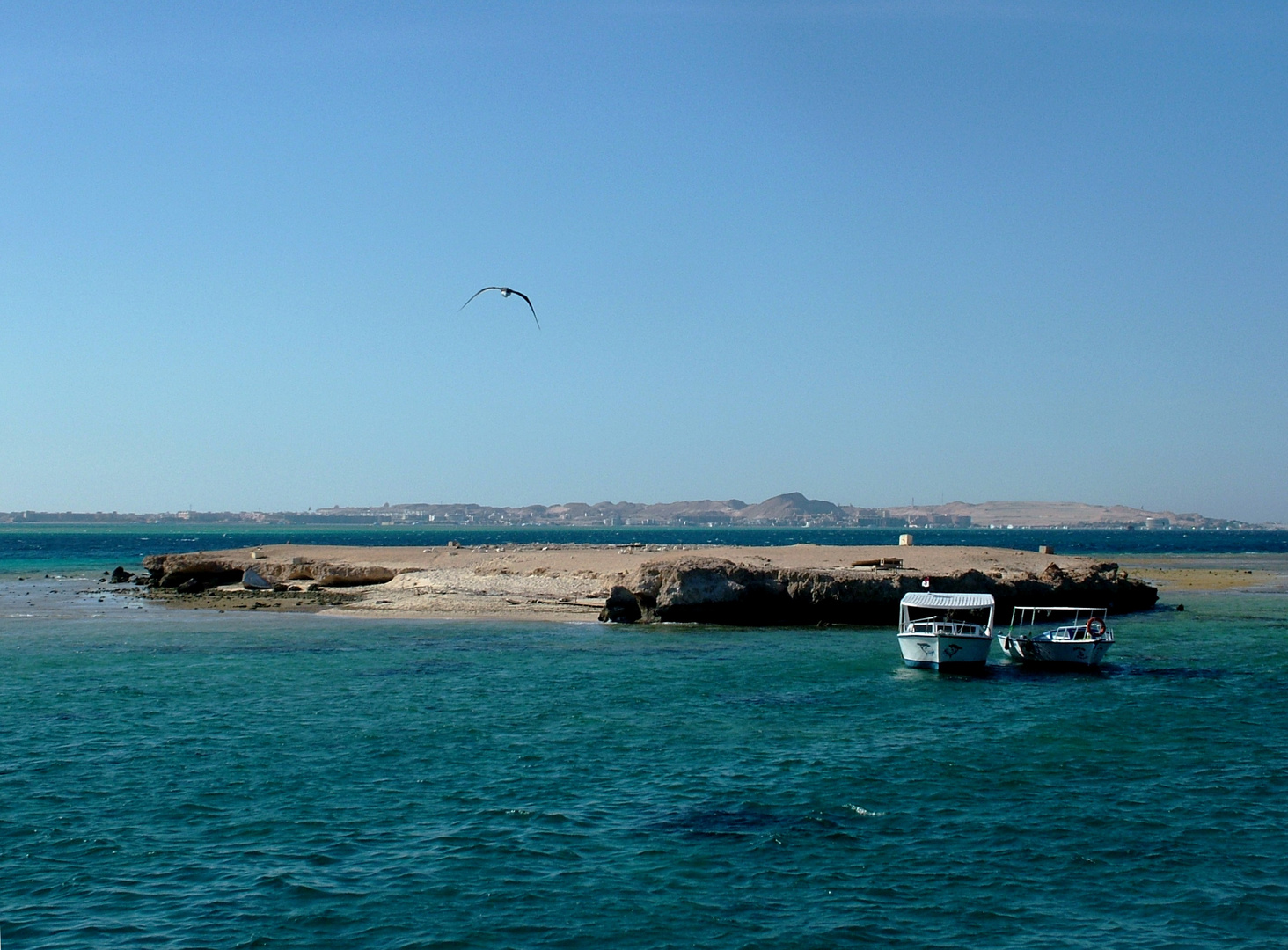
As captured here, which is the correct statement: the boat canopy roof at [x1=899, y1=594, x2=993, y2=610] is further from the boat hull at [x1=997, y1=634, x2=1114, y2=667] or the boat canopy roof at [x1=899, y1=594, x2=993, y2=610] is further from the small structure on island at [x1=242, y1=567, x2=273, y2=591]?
the small structure on island at [x1=242, y1=567, x2=273, y2=591]

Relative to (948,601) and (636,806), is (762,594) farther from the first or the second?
(636,806)

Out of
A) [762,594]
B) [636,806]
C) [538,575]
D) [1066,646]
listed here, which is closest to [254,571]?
[538,575]

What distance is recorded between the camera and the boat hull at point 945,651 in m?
31.5

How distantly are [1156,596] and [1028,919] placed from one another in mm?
46712

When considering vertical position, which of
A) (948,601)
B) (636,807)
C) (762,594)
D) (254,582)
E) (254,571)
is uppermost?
(948,601)

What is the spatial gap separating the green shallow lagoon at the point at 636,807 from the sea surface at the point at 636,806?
0.07 meters

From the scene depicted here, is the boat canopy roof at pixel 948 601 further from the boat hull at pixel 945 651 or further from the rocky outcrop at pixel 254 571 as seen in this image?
the rocky outcrop at pixel 254 571

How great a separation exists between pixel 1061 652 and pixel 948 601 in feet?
11.4

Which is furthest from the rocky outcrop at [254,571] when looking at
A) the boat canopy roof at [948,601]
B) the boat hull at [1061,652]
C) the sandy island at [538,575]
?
the boat hull at [1061,652]

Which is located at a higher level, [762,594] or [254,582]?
[762,594]

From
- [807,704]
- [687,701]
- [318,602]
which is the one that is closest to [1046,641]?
[807,704]

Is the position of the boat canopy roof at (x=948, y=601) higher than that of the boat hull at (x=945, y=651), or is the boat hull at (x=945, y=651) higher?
the boat canopy roof at (x=948, y=601)

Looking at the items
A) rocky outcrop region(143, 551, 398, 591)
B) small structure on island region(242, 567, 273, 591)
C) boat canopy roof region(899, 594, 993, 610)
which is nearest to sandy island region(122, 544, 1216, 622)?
rocky outcrop region(143, 551, 398, 591)

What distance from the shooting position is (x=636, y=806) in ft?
55.8
